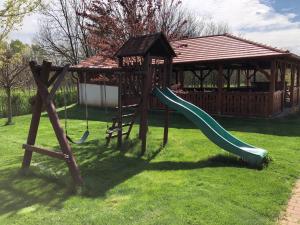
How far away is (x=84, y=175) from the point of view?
20.5ft

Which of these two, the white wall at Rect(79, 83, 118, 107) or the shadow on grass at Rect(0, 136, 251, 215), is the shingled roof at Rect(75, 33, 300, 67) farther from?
the shadow on grass at Rect(0, 136, 251, 215)

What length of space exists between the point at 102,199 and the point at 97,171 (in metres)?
1.50

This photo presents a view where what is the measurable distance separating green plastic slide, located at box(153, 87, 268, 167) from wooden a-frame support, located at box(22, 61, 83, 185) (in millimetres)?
2603

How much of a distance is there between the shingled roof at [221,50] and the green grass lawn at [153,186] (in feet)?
16.4

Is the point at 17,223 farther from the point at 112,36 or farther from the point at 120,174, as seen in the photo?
the point at 112,36

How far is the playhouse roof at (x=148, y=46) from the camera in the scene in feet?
24.5

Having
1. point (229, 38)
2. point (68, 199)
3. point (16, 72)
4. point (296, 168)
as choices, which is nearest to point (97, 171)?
point (68, 199)

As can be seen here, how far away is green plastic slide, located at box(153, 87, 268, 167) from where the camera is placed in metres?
6.57

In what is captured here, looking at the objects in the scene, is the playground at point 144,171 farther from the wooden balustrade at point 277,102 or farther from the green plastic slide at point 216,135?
the wooden balustrade at point 277,102

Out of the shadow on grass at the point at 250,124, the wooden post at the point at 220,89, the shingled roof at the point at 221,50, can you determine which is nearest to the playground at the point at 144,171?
the shadow on grass at the point at 250,124

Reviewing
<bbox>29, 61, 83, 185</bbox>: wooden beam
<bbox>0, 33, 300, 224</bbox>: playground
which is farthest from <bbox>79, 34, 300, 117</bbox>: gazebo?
<bbox>29, 61, 83, 185</bbox>: wooden beam

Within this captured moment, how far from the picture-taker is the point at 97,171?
21.3 ft

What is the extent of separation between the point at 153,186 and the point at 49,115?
2.17 m

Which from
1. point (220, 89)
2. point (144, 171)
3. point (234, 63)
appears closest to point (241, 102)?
point (220, 89)
